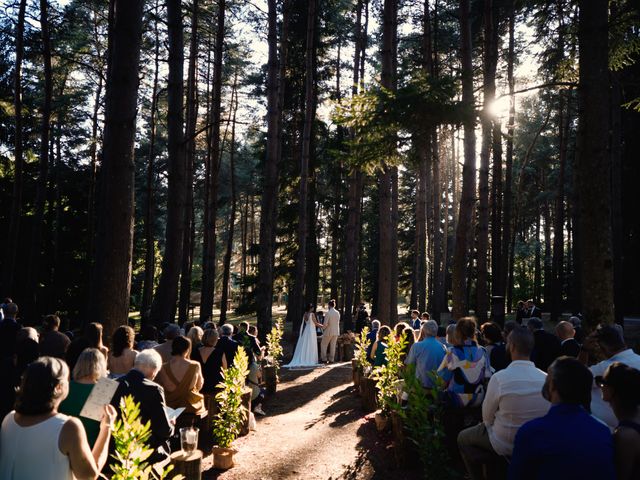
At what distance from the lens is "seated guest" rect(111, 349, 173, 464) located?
4641 mm

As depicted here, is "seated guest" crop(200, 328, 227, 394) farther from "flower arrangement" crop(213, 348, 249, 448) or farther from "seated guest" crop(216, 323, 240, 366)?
"flower arrangement" crop(213, 348, 249, 448)

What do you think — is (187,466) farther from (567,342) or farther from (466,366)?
(567,342)

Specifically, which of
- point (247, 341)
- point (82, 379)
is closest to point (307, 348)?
point (247, 341)

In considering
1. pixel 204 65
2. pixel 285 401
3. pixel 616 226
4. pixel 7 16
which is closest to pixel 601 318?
pixel 285 401

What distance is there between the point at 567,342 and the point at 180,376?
570 centimetres

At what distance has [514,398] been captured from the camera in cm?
418

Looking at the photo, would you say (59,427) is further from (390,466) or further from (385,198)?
(385,198)

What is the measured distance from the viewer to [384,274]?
536 inches

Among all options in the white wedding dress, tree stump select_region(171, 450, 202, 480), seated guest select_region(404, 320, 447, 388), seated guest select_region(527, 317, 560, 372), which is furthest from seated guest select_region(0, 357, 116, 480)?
the white wedding dress

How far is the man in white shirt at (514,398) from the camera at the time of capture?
4.16 m

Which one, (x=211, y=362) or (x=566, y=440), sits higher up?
(x=566, y=440)

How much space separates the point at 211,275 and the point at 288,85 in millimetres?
11447

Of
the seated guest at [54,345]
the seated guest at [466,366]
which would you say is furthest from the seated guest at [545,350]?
the seated guest at [54,345]

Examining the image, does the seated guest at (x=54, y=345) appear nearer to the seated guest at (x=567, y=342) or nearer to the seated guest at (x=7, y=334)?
the seated guest at (x=7, y=334)
